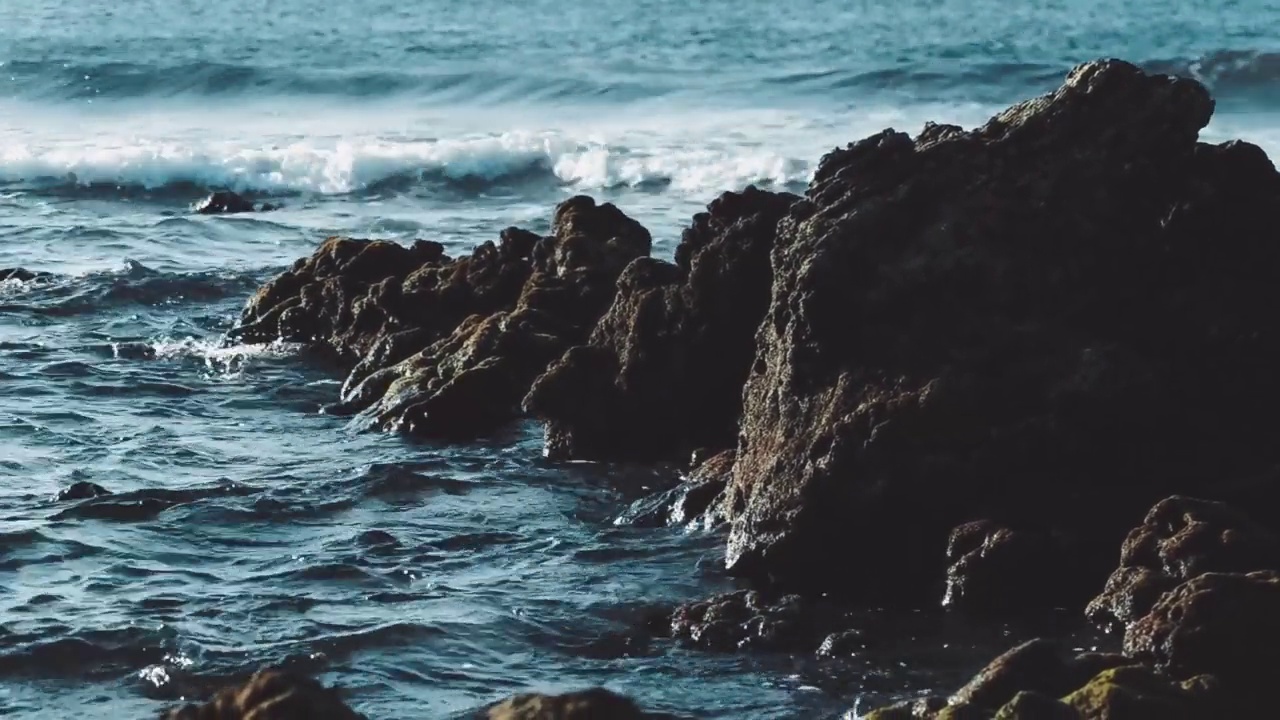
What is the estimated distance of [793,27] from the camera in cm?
4188

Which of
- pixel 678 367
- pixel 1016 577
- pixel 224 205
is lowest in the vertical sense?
pixel 1016 577

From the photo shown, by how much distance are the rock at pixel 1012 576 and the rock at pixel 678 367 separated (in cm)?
330

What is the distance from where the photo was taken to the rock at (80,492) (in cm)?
1103

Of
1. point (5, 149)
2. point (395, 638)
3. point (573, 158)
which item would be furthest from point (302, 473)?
point (5, 149)

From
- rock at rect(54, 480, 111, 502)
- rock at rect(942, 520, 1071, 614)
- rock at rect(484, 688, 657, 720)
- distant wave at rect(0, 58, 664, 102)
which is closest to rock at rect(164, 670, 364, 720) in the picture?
rock at rect(484, 688, 657, 720)

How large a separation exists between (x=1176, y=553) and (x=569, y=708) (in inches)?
160

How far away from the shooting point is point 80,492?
11.1m

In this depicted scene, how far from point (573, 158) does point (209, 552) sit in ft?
58.8

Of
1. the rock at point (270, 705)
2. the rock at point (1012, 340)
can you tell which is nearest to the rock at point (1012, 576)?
the rock at point (1012, 340)

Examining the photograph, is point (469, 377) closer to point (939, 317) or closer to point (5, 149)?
point (939, 317)

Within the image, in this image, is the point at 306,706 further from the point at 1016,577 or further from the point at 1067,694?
the point at 1016,577

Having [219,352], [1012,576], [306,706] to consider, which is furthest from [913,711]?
[219,352]

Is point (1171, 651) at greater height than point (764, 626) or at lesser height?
greater

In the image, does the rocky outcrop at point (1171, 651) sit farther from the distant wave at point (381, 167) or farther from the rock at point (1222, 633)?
the distant wave at point (381, 167)
